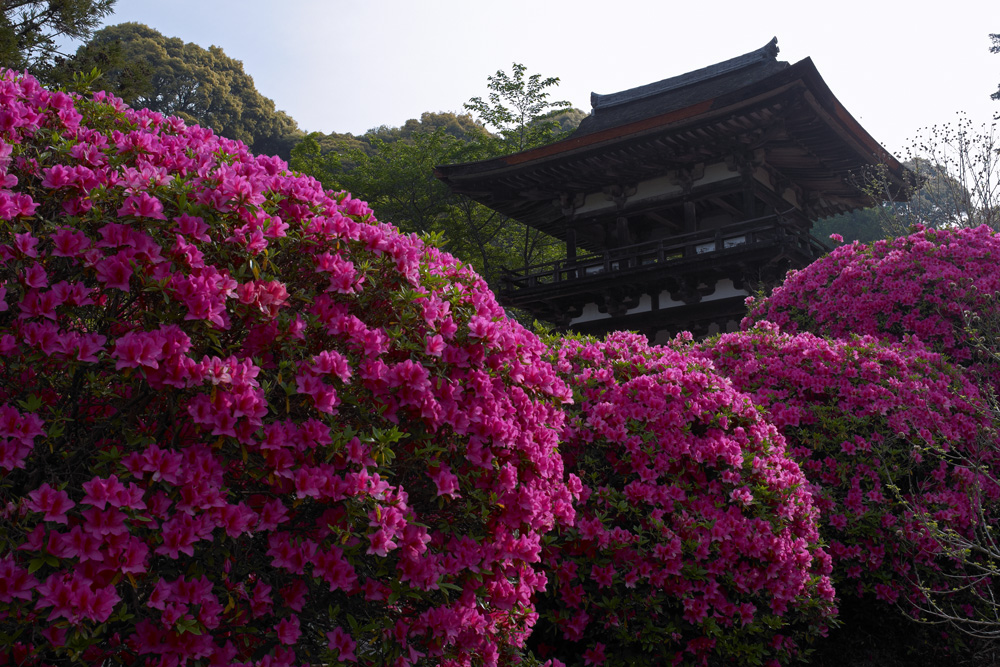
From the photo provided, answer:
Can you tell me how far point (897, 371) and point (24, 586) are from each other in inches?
236

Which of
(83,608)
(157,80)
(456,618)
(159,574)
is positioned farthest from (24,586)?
(157,80)

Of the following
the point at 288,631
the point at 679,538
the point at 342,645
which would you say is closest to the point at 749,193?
the point at 679,538

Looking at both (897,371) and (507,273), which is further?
(507,273)

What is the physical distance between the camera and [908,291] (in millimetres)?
7457

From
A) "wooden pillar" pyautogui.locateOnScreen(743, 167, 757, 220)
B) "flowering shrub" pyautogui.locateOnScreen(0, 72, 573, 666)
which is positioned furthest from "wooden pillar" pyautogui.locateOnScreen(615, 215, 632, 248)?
"flowering shrub" pyautogui.locateOnScreen(0, 72, 573, 666)

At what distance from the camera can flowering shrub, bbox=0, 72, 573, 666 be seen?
227 centimetres

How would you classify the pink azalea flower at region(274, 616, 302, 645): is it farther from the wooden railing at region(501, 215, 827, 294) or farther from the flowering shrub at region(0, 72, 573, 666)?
the wooden railing at region(501, 215, 827, 294)

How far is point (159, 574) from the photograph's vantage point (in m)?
2.35

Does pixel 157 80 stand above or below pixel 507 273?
above

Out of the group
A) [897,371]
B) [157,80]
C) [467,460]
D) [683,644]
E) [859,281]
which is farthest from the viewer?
[157,80]

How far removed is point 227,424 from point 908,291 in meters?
7.20

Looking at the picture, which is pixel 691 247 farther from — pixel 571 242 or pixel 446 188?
pixel 446 188

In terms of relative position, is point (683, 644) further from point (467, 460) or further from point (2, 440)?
point (2, 440)

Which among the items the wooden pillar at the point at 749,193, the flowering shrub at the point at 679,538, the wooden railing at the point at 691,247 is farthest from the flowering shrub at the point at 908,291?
the wooden pillar at the point at 749,193
